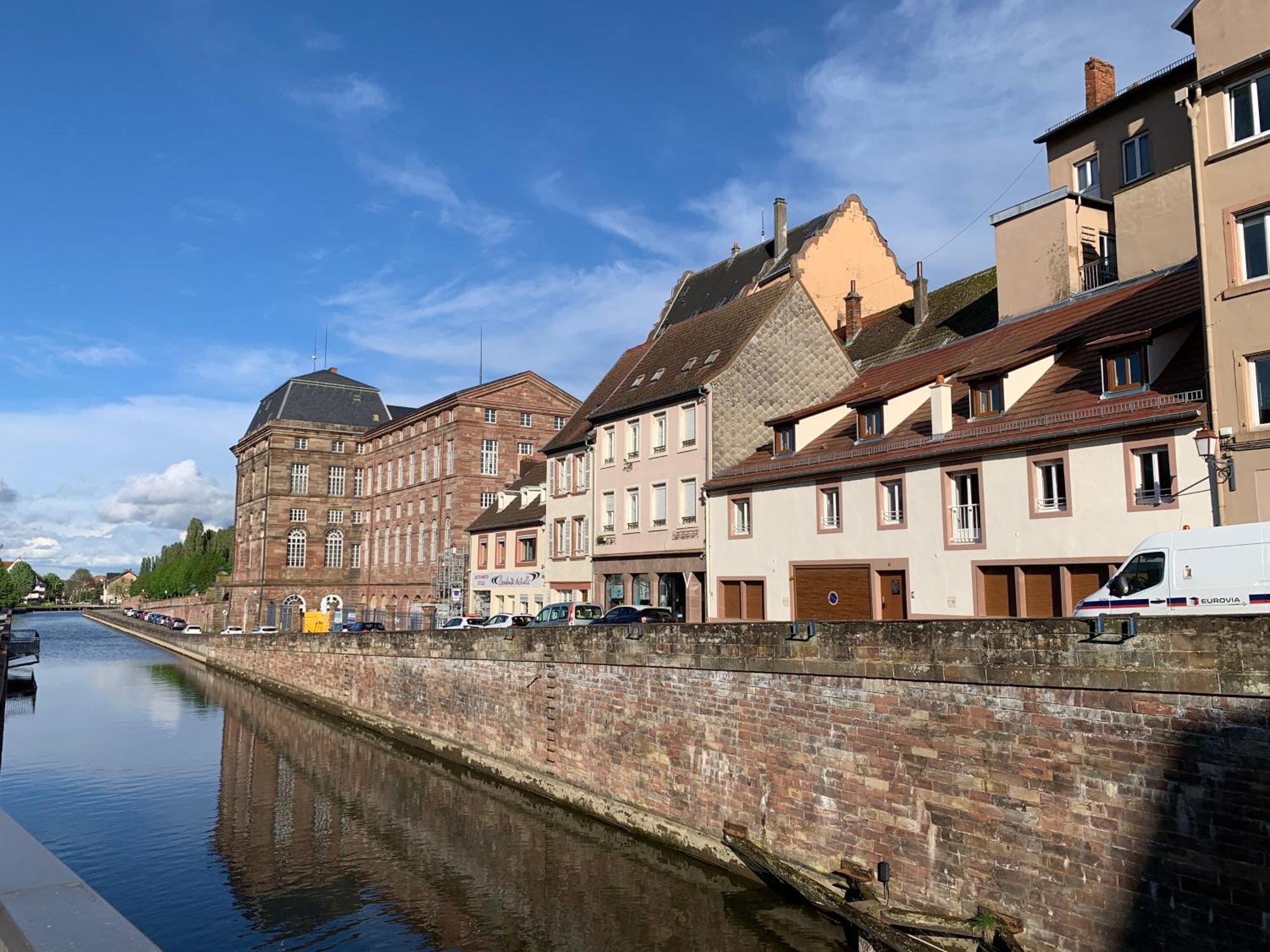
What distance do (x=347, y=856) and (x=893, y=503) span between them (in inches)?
646

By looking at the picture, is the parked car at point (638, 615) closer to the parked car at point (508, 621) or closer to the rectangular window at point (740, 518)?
the rectangular window at point (740, 518)

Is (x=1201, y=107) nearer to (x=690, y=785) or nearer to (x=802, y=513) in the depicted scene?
(x=802, y=513)

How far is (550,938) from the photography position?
1628 cm

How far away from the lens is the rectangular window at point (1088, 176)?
35.8 m

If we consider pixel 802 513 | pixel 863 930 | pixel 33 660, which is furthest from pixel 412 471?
pixel 863 930

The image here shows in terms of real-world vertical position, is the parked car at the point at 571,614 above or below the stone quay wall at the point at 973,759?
above

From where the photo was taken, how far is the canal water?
16516 mm

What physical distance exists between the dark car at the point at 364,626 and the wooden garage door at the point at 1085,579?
127ft

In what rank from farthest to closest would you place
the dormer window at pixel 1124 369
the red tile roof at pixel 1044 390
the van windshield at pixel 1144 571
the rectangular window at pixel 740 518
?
the rectangular window at pixel 740 518 → the dormer window at pixel 1124 369 → the red tile roof at pixel 1044 390 → the van windshield at pixel 1144 571

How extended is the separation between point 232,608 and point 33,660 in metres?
31.2

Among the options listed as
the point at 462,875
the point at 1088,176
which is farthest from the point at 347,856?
the point at 1088,176

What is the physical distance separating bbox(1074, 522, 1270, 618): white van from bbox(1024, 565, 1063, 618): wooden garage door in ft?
22.2

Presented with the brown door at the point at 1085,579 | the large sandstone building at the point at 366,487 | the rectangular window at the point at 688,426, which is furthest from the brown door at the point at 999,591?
the large sandstone building at the point at 366,487

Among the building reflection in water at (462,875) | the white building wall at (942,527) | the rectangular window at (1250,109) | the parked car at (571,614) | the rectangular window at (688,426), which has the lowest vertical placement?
the building reflection in water at (462,875)
